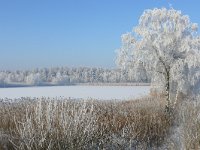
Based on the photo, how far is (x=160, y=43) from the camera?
57.6 feet

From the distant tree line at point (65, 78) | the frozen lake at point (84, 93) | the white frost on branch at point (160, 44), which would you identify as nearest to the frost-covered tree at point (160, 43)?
the white frost on branch at point (160, 44)

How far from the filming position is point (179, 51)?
59.1 ft

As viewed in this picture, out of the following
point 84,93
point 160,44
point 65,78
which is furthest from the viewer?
point 65,78

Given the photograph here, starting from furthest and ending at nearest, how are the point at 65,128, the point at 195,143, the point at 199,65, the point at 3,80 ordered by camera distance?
the point at 3,80, the point at 199,65, the point at 195,143, the point at 65,128

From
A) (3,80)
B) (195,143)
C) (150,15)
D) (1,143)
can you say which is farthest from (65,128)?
(3,80)

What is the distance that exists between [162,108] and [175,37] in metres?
3.18

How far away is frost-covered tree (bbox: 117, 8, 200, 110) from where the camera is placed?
17609 mm

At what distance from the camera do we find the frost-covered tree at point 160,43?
57.8ft

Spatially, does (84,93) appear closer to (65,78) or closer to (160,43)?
(160,43)

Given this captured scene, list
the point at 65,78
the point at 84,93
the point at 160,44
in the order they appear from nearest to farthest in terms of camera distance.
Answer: the point at 160,44 → the point at 84,93 → the point at 65,78

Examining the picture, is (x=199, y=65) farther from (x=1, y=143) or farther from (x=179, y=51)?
(x=1, y=143)

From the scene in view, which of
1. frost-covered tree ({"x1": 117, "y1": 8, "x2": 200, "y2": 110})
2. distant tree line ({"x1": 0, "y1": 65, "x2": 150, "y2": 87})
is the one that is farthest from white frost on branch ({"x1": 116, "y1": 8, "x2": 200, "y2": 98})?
distant tree line ({"x1": 0, "y1": 65, "x2": 150, "y2": 87})

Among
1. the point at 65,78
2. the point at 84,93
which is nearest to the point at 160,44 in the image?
the point at 84,93

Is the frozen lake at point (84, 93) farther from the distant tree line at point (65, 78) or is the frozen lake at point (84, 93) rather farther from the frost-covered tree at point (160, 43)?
the distant tree line at point (65, 78)
